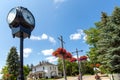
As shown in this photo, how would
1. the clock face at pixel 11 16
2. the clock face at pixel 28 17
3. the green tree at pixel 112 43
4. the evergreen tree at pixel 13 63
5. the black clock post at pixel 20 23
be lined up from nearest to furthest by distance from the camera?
the black clock post at pixel 20 23 < the clock face at pixel 11 16 < the clock face at pixel 28 17 < the green tree at pixel 112 43 < the evergreen tree at pixel 13 63

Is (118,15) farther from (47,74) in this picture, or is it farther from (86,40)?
(47,74)

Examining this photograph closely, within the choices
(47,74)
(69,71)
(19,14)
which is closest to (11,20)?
(19,14)

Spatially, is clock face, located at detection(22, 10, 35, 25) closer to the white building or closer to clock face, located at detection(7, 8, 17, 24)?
clock face, located at detection(7, 8, 17, 24)

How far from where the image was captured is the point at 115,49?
2005 centimetres

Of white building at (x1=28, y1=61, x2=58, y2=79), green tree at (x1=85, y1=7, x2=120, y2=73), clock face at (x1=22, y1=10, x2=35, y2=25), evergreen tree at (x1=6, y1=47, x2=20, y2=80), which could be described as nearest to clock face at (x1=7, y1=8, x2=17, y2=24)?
clock face at (x1=22, y1=10, x2=35, y2=25)

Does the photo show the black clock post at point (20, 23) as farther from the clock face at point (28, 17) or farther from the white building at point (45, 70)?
the white building at point (45, 70)

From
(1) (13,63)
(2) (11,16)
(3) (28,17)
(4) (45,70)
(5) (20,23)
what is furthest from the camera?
(4) (45,70)

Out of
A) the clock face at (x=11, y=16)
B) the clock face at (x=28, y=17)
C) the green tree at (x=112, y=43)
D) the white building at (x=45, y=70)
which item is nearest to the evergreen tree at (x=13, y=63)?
the white building at (x=45, y=70)

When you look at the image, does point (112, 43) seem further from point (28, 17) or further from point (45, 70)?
point (45, 70)

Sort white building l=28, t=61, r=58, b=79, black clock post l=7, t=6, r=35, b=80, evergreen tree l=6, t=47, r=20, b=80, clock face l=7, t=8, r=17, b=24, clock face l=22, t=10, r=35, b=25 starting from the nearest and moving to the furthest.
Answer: black clock post l=7, t=6, r=35, b=80 < clock face l=7, t=8, r=17, b=24 < clock face l=22, t=10, r=35, b=25 < evergreen tree l=6, t=47, r=20, b=80 < white building l=28, t=61, r=58, b=79

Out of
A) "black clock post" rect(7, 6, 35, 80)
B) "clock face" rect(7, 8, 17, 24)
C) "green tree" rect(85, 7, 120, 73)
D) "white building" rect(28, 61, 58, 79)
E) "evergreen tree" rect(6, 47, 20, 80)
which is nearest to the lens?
"black clock post" rect(7, 6, 35, 80)

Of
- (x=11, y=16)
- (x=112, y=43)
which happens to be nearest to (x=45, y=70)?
(x=112, y=43)

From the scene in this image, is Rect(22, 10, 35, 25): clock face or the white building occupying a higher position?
the white building

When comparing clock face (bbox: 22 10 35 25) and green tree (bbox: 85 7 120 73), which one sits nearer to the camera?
clock face (bbox: 22 10 35 25)
